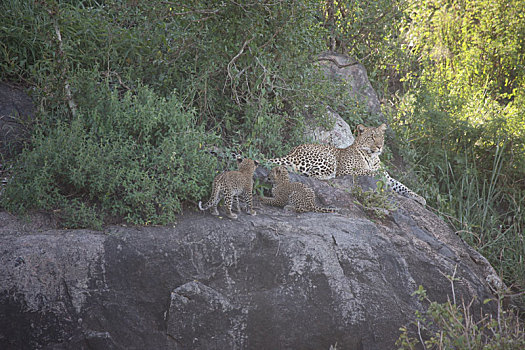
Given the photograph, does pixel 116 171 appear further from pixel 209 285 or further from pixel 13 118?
pixel 13 118

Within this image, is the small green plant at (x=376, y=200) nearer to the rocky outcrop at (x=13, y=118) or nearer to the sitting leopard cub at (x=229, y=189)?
the sitting leopard cub at (x=229, y=189)

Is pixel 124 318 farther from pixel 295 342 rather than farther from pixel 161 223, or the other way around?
pixel 295 342

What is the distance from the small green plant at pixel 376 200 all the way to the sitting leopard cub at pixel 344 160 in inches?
22.7

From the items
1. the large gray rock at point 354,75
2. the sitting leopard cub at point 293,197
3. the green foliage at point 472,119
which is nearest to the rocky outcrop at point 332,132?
the large gray rock at point 354,75

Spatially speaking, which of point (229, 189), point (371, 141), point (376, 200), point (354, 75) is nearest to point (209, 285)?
point (229, 189)

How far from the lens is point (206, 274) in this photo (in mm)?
5176

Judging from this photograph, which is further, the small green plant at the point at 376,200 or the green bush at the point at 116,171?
the small green plant at the point at 376,200

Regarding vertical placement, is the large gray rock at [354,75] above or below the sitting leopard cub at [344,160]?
above

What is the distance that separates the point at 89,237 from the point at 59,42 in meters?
3.06

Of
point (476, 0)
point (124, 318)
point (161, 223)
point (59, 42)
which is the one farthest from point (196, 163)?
point (476, 0)

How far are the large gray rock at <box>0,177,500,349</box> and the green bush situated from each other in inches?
9.5

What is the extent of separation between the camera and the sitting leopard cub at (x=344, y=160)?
791 cm

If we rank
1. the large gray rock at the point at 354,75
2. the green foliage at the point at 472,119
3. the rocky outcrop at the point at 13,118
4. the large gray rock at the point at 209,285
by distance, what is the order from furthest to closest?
1. the large gray rock at the point at 354,75
2. the green foliage at the point at 472,119
3. the rocky outcrop at the point at 13,118
4. the large gray rock at the point at 209,285

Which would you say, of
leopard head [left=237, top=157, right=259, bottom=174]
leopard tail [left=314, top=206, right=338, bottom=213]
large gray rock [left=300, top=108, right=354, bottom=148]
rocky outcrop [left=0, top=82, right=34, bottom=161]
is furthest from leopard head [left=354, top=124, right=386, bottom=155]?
rocky outcrop [left=0, top=82, right=34, bottom=161]
